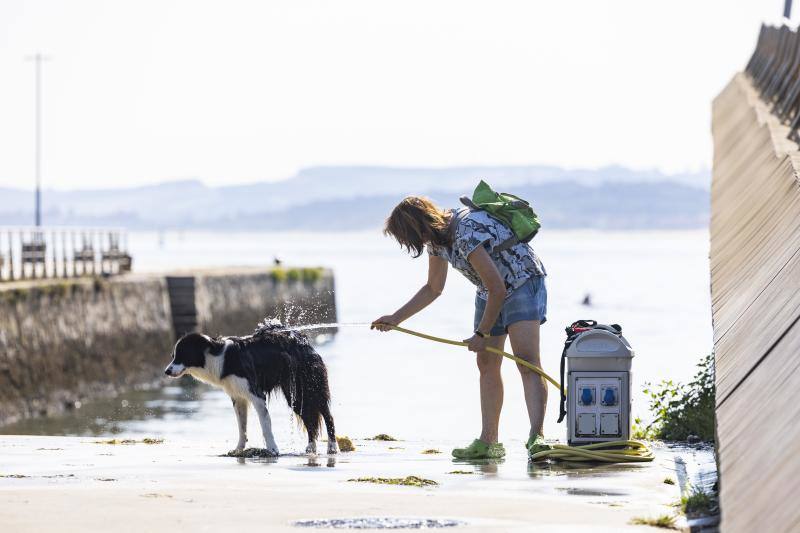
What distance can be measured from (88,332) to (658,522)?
80.2 feet

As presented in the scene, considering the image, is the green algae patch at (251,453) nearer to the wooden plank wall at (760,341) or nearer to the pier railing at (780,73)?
the wooden plank wall at (760,341)

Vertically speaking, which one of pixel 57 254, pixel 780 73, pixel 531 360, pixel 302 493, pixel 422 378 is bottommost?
pixel 422 378

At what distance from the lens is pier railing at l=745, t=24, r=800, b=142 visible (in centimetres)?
1516

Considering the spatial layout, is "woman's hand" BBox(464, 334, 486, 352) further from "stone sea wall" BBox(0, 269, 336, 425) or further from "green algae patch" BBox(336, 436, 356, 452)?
"stone sea wall" BBox(0, 269, 336, 425)

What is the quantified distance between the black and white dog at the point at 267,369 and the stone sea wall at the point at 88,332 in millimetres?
8989

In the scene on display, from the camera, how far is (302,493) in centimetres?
726

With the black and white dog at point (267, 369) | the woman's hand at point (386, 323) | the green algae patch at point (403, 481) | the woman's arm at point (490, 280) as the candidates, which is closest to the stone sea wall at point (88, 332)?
the black and white dog at point (267, 369)

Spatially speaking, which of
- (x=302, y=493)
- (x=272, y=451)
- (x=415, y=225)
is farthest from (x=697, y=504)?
(x=272, y=451)

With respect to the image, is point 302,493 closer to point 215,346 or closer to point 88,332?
point 215,346

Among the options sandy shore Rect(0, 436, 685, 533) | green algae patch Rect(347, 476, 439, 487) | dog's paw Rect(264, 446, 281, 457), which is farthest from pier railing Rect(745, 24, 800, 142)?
green algae patch Rect(347, 476, 439, 487)

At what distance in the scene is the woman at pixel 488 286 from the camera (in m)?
8.42

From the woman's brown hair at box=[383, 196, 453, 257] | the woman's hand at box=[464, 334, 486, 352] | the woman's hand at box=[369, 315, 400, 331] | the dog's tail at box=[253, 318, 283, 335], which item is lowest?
the woman's hand at box=[464, 334, 486, 352]

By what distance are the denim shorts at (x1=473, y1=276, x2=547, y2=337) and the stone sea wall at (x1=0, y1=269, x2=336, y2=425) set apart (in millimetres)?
10348

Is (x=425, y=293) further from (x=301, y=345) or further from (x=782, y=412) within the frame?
(x=782, y=412)
